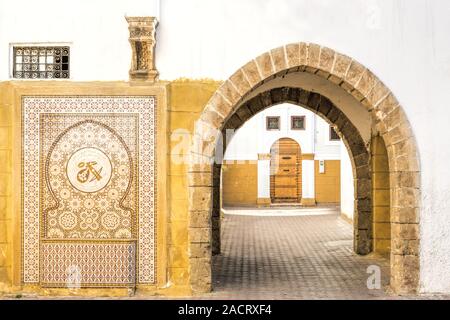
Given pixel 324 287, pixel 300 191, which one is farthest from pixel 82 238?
pixel 300 191

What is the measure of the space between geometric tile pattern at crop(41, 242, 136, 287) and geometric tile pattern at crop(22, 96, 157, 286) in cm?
1

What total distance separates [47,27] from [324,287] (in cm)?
442

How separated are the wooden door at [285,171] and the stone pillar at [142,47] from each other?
16.0 m

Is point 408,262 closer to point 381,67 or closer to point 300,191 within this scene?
point 381,67

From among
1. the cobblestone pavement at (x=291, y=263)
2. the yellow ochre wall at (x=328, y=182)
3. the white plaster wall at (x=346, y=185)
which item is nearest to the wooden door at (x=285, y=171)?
the yellow ochre wall at (x=328, y=182)

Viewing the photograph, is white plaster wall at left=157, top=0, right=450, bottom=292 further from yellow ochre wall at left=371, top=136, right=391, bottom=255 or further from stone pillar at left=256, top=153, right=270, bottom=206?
stone pillar at left=256, top=153, right=270, bottom=206

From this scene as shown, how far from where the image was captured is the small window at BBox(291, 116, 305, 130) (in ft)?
73.1

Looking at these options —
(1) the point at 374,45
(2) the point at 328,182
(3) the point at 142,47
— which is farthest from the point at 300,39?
(2) the point at 328,182

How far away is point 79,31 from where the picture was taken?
6727 mm

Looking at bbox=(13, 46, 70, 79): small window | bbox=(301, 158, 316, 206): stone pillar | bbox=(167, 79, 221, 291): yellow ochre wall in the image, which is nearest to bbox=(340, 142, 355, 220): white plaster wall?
bbox=(301, 158, 316, 206): stone pillar

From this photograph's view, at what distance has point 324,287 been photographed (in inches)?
292

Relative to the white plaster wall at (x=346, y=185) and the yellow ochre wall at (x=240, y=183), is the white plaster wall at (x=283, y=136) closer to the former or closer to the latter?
the yellow ochre wall at (x=240, y=183)

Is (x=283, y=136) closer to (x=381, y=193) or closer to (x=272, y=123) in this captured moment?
(x=272, y=123)
